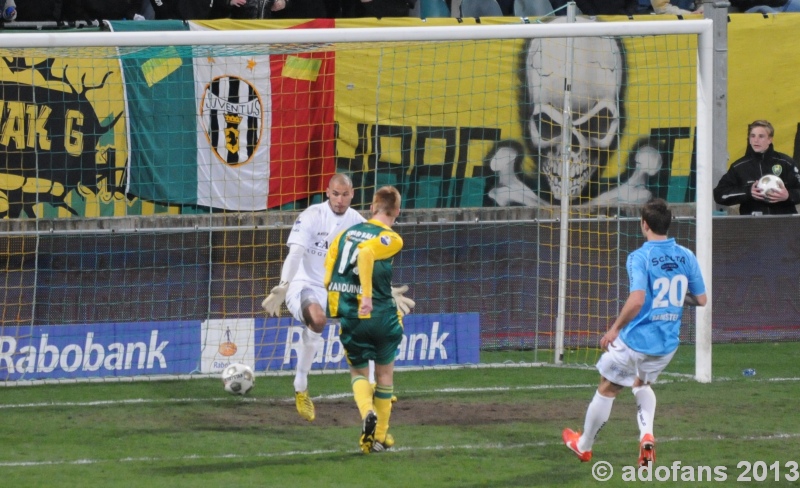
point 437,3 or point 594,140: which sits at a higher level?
point 437,3

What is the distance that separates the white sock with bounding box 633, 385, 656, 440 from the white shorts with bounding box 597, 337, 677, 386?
0.41 ft

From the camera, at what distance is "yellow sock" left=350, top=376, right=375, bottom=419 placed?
26.7 feet

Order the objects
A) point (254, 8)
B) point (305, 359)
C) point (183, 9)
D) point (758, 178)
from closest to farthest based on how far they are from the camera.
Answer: point (305, 359) → point (758, 178) → point (183, 9) → point (254, 8)

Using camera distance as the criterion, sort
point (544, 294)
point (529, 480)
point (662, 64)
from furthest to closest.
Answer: point (662, 64), point (544, 294), point (529, 480)

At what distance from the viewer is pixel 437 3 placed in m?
15.1

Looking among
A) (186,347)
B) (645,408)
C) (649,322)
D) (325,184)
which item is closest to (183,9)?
(325,184)

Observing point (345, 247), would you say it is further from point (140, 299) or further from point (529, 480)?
point (140, 299)

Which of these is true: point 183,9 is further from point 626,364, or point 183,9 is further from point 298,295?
point 626,364

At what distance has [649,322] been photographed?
780 cm

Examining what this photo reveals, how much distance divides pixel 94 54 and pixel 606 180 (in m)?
5.87

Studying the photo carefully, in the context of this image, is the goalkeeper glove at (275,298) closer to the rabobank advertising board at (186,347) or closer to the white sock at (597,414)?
the rabobank advertising board at (186,347)

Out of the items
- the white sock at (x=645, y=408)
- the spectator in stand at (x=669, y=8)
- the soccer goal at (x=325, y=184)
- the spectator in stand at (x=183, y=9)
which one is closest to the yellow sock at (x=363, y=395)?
the white sock at (x=645, y=408)

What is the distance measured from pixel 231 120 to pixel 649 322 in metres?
Result: 6.70

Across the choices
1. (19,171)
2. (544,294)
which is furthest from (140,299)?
(544,294)
